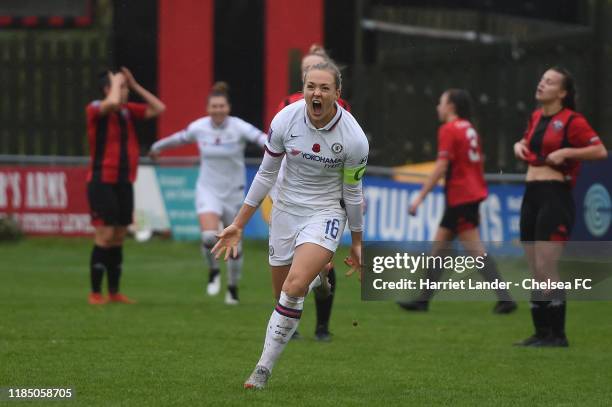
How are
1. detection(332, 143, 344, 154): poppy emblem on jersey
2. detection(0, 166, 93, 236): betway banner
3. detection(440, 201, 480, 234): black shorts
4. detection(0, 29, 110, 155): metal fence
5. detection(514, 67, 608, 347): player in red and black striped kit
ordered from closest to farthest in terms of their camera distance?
detection(332, 143, 344, 154): poppy emblem on jersey < detection(514, 67, 608, 347): player in red and black striped kit < detection(440, 201, 480, 234): black shorts < detection(0, 166, 93, 236): betway banner < detection(0, 29, 110, 155): metal fence

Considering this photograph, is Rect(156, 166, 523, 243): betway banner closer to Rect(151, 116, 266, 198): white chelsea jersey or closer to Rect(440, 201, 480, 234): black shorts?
Rect(440, 201, 480, 234): black shorts

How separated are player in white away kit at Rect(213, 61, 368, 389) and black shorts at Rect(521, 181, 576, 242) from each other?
247 centimetres

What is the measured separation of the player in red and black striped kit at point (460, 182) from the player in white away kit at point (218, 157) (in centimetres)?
189

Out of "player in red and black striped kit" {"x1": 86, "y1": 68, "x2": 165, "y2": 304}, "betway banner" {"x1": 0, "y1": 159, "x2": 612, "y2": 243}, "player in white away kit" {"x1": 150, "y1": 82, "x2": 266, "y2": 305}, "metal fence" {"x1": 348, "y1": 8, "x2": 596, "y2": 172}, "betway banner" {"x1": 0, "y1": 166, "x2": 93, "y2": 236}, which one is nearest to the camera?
"player in red and black striped kit" {"x1": 86, "y1": 68, "x2": 165, "y2": 304}

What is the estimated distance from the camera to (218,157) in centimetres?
1423

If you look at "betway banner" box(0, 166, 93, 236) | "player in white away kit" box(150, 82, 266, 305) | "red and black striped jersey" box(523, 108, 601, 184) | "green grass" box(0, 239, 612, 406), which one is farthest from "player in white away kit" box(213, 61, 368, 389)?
"betway banner" box(0, 166, 93, 236)

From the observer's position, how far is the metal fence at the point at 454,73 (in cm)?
2131

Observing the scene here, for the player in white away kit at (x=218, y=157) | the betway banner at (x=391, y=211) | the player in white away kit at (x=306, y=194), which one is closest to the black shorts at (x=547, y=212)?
the player in white away kit at (x=306, y=194)

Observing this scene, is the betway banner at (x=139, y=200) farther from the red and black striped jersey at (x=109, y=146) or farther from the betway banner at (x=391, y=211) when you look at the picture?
the red and black striped jersey at (x=109, y=146)

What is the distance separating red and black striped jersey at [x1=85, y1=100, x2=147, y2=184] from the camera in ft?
44.4

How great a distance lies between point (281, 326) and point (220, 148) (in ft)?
19.8

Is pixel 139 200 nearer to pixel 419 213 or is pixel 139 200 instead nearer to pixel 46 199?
pixel 46 199

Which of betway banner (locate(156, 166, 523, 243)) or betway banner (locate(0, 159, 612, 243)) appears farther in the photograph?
betway banner (locate(0, 159, 612, 243))

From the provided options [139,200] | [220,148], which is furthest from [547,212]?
[139,200]
